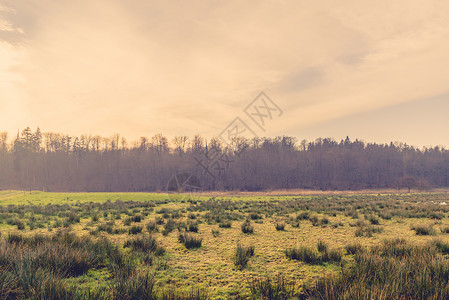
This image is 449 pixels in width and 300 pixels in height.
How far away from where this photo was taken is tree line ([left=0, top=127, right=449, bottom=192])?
270 feet

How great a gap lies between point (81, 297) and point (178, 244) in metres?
4.97

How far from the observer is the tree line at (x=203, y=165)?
82188mm

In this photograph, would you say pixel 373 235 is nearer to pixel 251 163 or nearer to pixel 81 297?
pixel 81 297

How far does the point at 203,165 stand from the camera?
8475cm

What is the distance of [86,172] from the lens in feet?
281

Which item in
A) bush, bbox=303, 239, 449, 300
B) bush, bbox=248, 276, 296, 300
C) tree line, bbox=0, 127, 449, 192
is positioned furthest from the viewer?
tree line, bbox=0, 127, 449, 192

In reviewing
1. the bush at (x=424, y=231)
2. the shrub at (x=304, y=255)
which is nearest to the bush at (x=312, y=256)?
the shrub at (x=304, y=255)

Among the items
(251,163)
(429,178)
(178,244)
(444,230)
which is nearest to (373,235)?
(444,230)

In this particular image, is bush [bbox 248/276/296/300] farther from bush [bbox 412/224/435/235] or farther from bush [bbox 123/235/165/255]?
bush [bbox 412/224/435/235]

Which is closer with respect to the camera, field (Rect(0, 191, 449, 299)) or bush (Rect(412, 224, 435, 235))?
field (Rect(0, 191, 449, 299))

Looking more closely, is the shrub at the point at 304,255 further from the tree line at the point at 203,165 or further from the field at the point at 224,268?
the tree line at the point at 203,165

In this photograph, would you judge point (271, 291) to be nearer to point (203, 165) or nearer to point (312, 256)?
point (312, 256)

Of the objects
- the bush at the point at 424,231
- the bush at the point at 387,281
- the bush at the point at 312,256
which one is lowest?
the bush at the point at 424,231

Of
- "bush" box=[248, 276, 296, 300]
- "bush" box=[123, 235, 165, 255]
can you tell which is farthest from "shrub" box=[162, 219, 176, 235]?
"bush" box=[248, 276, 296, 300]
